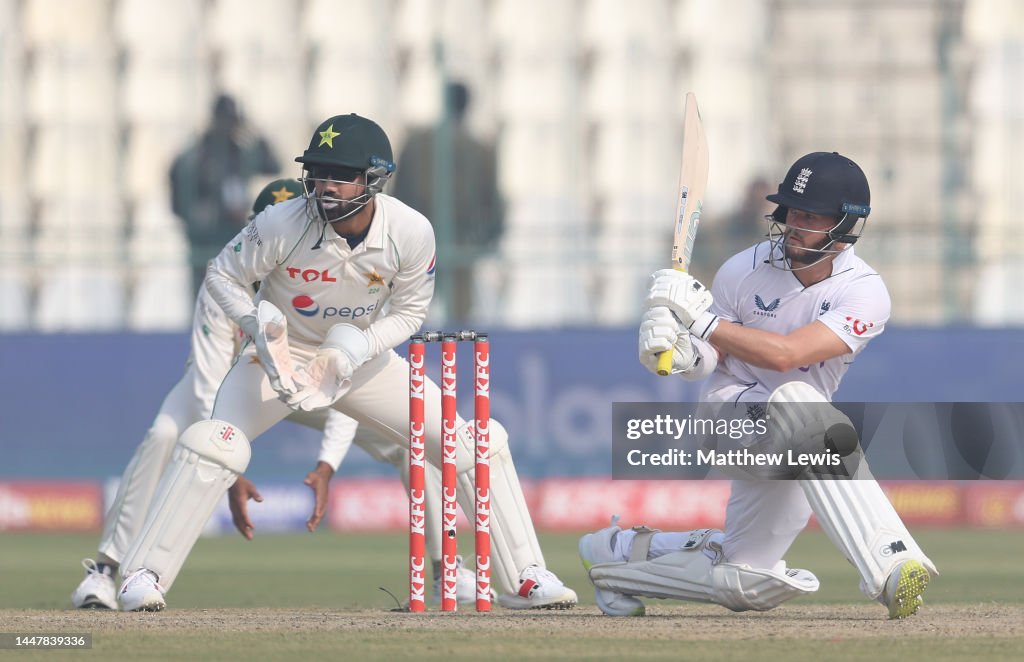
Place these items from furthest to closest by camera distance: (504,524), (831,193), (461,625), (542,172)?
(542,172) < (504,524) < (831,193) < (461,625)

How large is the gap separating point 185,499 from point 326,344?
27.5 inches

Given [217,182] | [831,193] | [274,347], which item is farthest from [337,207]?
[217,182]

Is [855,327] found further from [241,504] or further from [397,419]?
[241,504]

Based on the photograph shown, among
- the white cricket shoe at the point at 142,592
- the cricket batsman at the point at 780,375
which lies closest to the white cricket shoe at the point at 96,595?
the white cricket shoe at the point at 142,592

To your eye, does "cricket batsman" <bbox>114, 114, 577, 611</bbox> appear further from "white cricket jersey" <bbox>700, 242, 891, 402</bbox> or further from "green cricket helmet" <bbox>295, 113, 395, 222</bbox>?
"white cricket jersey" <bbox>700, 242, 891, 402</bbox>

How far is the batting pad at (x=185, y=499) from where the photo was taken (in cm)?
581

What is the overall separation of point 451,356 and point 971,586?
318cm

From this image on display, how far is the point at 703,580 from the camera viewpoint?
5742mm

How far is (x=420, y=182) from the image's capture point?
12.9 metres

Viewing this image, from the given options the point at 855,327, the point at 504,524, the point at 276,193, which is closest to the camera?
the point at 855,327

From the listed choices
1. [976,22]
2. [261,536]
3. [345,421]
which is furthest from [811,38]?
[345,421]

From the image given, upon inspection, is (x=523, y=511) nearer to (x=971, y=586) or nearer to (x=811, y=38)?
(x=971, y=586)

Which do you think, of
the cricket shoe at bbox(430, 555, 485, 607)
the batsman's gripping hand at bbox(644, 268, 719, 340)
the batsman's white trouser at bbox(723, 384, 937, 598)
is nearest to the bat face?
the batsman's gripping hand at bbox(644, 268, 719, 340)

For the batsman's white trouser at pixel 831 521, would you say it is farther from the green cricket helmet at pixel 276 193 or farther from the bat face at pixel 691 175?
the green cricket helmet at pixel 276 193
